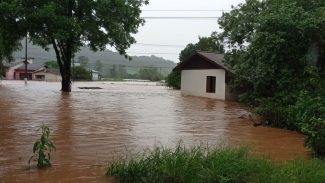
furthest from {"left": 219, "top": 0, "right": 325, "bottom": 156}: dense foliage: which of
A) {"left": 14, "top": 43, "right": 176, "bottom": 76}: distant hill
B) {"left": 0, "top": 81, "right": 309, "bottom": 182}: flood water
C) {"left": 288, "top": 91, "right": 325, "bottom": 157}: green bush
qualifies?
{"left": 14, "top": 43, "right": 176, "bottom": 76}: distant hill

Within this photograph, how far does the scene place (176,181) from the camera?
7.13 meters

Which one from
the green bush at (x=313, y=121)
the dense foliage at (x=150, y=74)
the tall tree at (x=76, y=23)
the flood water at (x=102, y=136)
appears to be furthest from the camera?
the dense foliage at (x=150, y=74)

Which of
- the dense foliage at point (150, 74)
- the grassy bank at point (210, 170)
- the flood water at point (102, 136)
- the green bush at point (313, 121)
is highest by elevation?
the dense foliage at point (150, 74)

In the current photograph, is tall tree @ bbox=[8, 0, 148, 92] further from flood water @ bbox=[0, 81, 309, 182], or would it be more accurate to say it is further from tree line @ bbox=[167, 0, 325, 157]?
tree line @ bbox=[167, 0, 325, 157]

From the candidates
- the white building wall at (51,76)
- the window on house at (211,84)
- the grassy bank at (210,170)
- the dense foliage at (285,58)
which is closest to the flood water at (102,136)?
the grassy bank at (210,170)

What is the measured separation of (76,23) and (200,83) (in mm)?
11432

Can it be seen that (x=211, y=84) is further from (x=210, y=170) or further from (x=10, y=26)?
(x=210, y=170)

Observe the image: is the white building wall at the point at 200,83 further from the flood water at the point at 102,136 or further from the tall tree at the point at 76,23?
the flood water at the point at 102,136

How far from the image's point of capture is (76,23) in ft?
105

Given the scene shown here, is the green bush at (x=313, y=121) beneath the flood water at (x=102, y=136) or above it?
above

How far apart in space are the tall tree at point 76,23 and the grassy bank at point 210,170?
78.7ft

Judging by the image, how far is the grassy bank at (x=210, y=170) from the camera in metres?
7.11

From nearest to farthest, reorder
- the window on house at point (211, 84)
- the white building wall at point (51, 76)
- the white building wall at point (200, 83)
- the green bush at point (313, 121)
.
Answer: the green bush at point (313, 121) < the white building wall at point (200, 83) < the window on house at point (211, 84) < the white building wall at point (51, 76)

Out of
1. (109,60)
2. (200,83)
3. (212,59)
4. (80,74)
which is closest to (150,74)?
(109,60)
